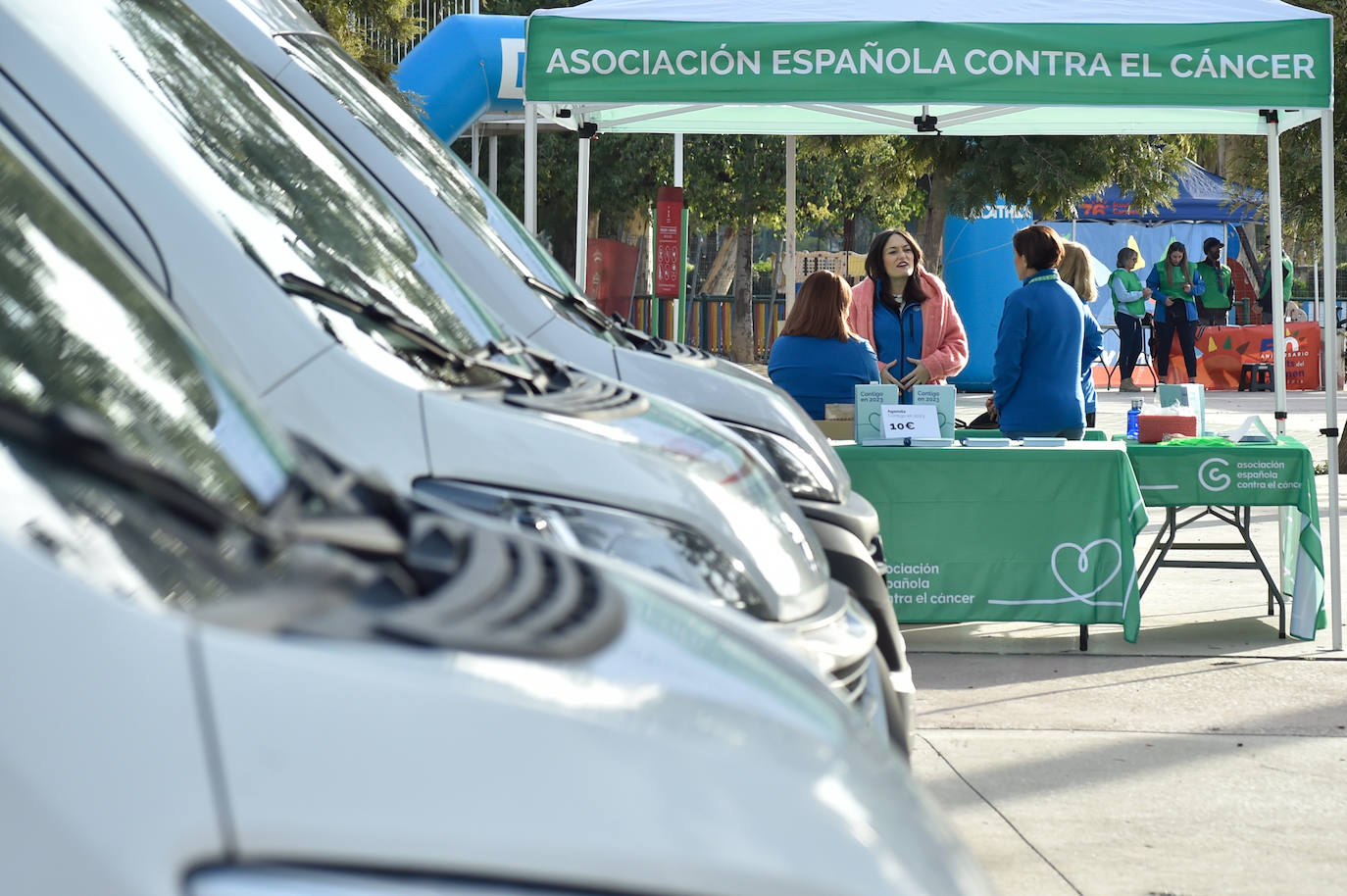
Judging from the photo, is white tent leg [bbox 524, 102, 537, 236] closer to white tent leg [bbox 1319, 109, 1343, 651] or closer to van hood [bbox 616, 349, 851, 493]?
van hood [bbox 616, 349, 851, 493]

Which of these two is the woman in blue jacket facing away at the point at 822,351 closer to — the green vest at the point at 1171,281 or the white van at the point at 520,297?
the white van at the point at 520,297

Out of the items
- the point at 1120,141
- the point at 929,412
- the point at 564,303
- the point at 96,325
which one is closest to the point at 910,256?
the point at 929,412

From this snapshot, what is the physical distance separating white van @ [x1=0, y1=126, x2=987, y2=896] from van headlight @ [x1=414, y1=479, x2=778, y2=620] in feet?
4.15

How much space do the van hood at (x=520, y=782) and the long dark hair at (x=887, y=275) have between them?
25.3ft

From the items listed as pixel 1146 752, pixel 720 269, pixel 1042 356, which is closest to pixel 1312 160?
pixel 1042 356

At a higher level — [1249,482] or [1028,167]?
[1028,167]

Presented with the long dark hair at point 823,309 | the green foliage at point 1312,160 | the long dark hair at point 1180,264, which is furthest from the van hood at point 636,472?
the long dark hair at point 1180,264

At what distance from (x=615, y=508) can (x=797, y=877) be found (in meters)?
1.72

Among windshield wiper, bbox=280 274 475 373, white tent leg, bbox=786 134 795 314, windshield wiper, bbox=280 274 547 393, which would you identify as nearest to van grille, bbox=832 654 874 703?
windshield wiper, bbox=280 274 547 393

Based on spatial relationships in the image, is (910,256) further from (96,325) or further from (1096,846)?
(96,325)

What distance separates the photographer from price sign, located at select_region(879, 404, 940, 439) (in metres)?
7.07

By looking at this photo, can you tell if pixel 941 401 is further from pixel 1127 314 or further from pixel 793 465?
pixel 1127 314

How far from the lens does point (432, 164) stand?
16.4ft

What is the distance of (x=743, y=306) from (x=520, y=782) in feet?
105
